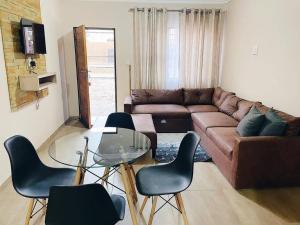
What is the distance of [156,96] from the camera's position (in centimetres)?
490

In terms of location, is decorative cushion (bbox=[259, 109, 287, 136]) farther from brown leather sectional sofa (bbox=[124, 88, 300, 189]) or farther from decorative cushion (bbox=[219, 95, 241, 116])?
decorative cushion (bbox=[219, 95, 241, 116])

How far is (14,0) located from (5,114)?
1.44 meters

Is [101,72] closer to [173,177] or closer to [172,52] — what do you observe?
[172,52]

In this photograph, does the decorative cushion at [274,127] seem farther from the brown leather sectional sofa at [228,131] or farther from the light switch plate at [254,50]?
the light switch plate at [254,50]

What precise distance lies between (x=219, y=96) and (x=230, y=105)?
0.61 metres

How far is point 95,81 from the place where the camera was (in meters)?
7.77

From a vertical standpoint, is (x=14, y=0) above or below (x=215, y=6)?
below

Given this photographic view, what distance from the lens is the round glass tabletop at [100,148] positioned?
196 cm

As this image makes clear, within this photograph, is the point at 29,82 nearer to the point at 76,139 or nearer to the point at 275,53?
the point at 76,139

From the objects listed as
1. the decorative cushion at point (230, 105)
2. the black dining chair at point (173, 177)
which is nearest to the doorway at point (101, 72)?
the decorative cushion at point (230, 105)

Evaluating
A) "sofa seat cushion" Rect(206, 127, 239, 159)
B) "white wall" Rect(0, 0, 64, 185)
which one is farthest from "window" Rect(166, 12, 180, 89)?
"white wall" Rect(0, 0, 64, 185)

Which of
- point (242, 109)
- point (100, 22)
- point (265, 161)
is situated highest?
point (100, 22)

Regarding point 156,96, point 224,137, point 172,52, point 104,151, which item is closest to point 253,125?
point 224,137

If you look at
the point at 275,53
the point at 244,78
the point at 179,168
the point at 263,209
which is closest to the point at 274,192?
the point at 263,209
